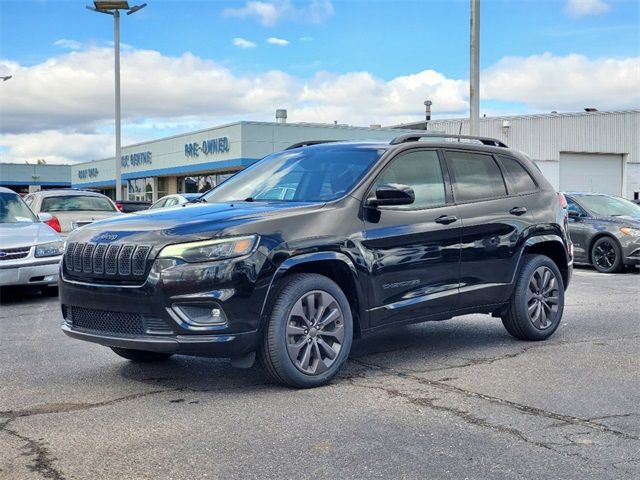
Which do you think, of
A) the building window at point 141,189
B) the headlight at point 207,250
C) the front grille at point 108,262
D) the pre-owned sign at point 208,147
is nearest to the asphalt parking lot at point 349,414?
the front grille at point 108,262

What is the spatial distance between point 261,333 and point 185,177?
42.2 meters

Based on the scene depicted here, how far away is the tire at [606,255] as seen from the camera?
1411 centimetres

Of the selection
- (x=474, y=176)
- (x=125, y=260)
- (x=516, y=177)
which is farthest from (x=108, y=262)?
(x=516, y=177)

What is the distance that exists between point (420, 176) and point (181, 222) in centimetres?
216

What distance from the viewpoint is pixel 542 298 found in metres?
7.26

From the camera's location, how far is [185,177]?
152ft

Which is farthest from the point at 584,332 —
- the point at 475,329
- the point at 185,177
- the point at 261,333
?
the point at 185,177

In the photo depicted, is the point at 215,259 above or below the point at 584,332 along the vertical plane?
above

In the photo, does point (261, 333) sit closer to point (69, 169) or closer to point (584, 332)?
point (584, 332)

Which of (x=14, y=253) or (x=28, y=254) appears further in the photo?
(x=28, y=254)

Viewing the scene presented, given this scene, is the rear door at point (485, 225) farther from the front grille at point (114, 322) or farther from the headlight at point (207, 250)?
the front grille at point (114, 322)

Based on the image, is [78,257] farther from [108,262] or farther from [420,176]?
[420,176]

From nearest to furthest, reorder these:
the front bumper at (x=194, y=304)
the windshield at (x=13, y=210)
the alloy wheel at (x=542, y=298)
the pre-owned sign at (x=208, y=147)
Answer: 1. the front bumper at (x=194, y=304)
2. the alloy wheel at (x=542, y=298)
3. the windshield at (x=13, y=210)
4. the pre-owned sign at (x=208, y=147)

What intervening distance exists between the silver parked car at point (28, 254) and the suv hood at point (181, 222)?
4930mm
